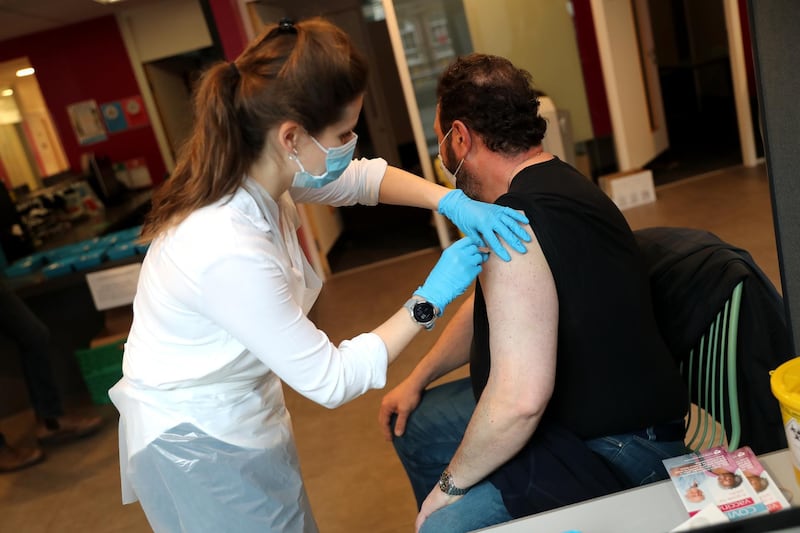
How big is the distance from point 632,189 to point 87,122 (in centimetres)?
460

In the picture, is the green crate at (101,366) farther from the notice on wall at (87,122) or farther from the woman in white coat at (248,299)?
the notice on wall at (87,122)

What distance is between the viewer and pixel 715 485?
34.6 inches

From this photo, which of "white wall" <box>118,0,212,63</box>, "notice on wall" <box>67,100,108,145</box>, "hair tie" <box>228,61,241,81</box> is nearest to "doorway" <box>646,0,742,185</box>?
"white wall" <box>118,0,212,63</box>

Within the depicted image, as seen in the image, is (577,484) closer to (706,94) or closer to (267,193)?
(267,193)

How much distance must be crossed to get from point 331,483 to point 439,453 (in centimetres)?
111

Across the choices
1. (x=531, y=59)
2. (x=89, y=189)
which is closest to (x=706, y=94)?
(x=531, y=59)

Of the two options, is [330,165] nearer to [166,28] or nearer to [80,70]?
[166,28]

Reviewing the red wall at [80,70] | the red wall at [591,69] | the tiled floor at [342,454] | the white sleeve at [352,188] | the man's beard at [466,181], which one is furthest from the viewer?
the red wall at [80,70]

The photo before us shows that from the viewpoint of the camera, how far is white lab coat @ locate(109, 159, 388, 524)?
113 cm

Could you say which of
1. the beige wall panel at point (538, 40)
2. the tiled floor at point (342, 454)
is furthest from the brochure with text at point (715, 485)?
the beige wall panel at point (538, 40)

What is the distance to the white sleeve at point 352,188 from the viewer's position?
5.23ft

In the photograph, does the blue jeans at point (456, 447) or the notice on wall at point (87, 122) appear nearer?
the blue jeans at point (456, 447)

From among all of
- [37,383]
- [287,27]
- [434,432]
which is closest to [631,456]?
[434,432]

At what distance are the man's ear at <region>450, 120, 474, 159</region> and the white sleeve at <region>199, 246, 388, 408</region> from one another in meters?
0.46
